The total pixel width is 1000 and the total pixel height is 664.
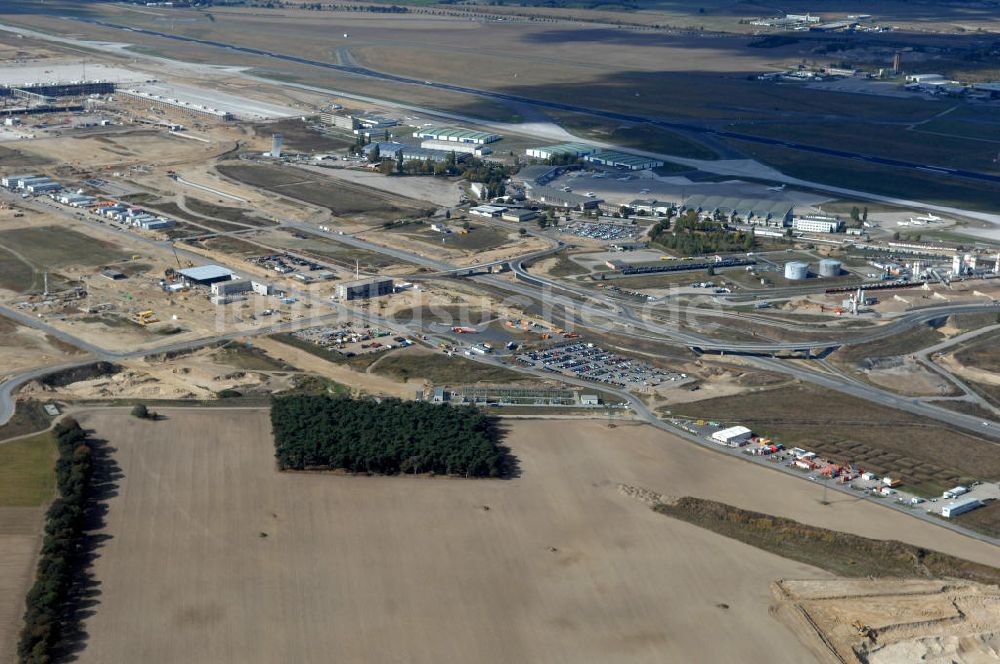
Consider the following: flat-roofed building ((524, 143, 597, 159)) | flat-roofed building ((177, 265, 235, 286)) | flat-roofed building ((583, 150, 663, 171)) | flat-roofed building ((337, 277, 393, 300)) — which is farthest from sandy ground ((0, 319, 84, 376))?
flat-roofed building ((583, 150, 663, 171))

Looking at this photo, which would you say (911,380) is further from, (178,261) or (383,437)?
(178,261)

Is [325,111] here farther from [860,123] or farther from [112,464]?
[112,464]

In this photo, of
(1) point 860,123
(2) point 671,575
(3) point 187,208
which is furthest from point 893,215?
(2) point 671,575

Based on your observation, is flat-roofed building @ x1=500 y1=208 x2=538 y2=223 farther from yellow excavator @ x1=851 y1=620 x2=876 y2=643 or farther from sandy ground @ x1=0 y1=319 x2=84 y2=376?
yellow excavator @ x1=851 y1=620 x2=876 y2=643

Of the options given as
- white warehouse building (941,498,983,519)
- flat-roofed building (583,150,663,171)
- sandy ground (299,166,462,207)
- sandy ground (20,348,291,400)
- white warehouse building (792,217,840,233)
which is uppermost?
flat-roofed building (583,150,663,171)

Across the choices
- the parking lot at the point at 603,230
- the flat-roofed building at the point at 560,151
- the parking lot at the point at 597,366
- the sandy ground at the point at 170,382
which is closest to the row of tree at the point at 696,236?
the parking lot at the point at 603,230

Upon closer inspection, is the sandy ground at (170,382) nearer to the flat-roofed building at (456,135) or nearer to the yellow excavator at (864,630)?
the yellow excavator at (864,630)
